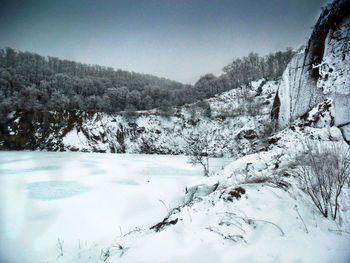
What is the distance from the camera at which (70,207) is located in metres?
7.80

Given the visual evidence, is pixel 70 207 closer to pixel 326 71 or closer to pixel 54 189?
pixel 54 189

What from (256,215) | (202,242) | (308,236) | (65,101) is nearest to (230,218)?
(256,215)

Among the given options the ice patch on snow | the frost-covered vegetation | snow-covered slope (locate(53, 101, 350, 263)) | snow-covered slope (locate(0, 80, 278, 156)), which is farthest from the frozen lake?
the frost-covered vegetation

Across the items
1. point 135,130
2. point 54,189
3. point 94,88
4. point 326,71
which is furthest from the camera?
point 94,88

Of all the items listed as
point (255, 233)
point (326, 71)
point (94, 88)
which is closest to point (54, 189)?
point (255, 233)

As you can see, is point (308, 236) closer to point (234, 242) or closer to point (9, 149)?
point (234, 242)

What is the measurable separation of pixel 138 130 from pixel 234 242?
3126 cm

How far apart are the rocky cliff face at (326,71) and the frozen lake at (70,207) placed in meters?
11.1

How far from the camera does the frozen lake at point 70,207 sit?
17.0ft

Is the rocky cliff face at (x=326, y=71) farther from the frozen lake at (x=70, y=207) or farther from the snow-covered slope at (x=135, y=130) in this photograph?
the frozen lake at (x=70, y=207)

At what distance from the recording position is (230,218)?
8.77 feet

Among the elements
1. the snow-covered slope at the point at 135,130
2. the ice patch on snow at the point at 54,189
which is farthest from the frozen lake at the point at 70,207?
the snow-covered slope at the point at 135,130

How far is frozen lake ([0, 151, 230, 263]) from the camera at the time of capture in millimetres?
5189

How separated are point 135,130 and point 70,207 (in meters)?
24.6
